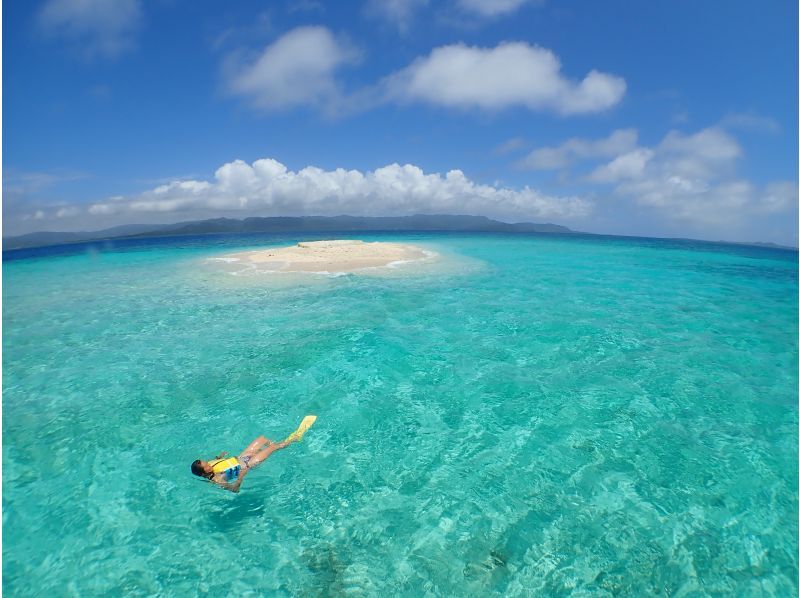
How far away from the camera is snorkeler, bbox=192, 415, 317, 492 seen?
8.52 meters

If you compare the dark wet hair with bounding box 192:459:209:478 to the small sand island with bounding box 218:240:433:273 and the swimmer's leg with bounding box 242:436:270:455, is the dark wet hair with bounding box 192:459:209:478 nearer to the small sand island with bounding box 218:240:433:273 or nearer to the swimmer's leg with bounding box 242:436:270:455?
the swimmer's leg with bounding box 242:436:270:455

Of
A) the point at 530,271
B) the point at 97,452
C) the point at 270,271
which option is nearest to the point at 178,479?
the point at 97,452

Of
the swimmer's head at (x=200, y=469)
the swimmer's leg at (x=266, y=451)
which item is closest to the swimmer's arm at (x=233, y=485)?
the swimmer's head at (x=200, y=469)

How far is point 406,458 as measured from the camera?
31.7 feet

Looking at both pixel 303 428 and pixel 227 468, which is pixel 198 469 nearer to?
pixel 227 468

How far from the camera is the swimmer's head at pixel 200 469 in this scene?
27.7 feet

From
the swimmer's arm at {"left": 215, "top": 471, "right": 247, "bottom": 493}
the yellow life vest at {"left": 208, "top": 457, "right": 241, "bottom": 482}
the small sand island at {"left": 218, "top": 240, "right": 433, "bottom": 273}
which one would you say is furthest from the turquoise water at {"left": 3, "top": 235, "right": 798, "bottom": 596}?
the small sand island at {"left": 218, "top": 240, "right": 433, "bottom": 273}

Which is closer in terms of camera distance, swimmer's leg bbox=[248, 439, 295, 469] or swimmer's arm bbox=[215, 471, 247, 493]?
swimmer's arm bbox=[215, 471, 247, 493]

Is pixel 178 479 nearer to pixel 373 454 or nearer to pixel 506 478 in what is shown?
pixel 373 454

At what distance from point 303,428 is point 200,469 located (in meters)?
2.90

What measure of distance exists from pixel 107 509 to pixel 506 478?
909 cm

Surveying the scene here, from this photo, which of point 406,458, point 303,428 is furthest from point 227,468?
point 406,458

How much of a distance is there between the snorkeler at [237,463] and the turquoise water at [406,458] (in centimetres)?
30

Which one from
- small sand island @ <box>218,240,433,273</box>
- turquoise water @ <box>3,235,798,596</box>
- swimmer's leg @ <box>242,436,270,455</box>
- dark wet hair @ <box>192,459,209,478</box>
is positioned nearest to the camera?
turquoise water @ <box>3,235,798,596</box>
